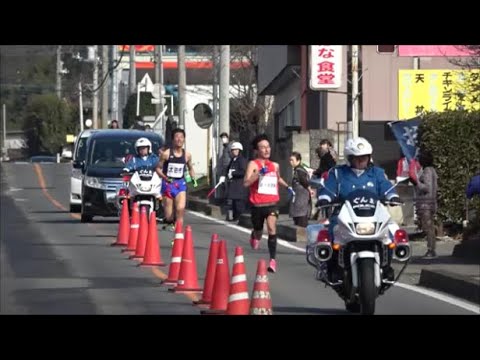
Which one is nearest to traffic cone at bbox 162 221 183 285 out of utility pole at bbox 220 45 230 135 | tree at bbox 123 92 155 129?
utility pole at bbox 220 45 230 135

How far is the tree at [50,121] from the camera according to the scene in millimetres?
105375

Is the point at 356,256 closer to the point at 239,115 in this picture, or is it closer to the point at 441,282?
the point at 441,282

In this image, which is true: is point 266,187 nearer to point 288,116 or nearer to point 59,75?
point 288,116

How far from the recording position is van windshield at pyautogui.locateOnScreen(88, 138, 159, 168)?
3117 centimetres

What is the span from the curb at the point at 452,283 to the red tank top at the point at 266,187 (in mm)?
2483

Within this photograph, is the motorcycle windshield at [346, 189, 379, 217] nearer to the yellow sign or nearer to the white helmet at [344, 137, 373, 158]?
the white helmet at [344, 137, 373, 158]

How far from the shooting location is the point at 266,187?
19344 millimetres

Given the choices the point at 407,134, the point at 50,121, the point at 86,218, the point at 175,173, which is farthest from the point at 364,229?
the point at 50,121

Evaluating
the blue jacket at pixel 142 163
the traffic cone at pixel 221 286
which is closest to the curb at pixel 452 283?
the traffic cone at pixel 221 286

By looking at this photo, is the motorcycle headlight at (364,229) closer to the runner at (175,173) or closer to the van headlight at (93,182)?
Result: the runner at (175,173)

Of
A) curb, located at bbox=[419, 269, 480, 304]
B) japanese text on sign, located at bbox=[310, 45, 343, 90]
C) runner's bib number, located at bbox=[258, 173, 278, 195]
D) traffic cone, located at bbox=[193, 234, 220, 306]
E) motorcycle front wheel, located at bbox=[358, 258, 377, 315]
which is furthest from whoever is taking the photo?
japanese text on sign, located at bbox=[310, 45, 343, 90]

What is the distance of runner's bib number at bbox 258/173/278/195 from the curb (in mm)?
2488

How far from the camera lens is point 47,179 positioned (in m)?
57.6
